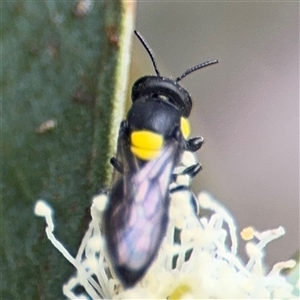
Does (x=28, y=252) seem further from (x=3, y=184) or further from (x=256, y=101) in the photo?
(x=256, y=101)

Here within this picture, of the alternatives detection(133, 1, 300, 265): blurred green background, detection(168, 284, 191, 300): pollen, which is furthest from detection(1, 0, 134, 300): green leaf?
detection(133, 1, 300, 265): blurred green background

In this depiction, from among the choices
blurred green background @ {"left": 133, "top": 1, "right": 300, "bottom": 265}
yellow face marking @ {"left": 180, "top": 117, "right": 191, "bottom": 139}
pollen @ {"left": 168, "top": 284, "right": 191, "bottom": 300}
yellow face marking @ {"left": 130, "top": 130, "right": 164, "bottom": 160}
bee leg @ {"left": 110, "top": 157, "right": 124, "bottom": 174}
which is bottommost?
pollen @ {"left": 168, "top": 284, "right": 191, "bottom": 300}

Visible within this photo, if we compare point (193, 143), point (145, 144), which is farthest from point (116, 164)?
point (193, 143)

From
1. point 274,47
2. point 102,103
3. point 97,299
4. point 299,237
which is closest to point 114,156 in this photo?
point 102,103

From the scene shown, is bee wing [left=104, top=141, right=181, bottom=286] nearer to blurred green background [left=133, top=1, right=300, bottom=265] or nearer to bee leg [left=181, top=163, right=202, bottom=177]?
bee leg [left=181, top=163, right=202, bottom=177]

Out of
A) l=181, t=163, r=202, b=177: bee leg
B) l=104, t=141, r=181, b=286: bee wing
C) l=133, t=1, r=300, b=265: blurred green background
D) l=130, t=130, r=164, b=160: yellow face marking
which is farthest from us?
l=133, t=1, r=300, b=265: blurred green background

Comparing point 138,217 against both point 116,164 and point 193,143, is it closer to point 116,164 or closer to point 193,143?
point 116,164
